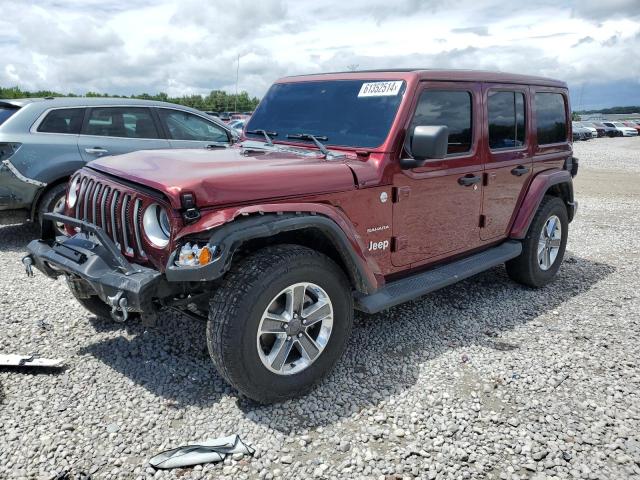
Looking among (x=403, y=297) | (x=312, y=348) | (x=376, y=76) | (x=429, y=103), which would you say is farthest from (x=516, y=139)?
(x=312, y=348)

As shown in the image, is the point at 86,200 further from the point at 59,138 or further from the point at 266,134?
the point at 59,138

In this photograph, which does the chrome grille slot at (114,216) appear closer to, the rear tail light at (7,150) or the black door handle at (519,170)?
the black door handle at (519,170)

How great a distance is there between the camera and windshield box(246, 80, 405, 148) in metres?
3.72

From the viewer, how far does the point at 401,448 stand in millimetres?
2826

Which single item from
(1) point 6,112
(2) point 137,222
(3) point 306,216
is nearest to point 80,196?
(2) point 137,222

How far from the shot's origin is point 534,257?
5.10 meters

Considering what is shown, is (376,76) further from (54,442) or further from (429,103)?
(54,442)

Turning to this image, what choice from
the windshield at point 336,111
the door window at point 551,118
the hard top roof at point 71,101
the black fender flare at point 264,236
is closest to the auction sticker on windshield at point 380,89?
the windshield at point 336,111

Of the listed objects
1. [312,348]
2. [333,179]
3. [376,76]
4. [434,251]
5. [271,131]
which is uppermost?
[376,76]

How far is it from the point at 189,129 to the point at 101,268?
486 cm

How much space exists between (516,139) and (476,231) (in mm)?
984

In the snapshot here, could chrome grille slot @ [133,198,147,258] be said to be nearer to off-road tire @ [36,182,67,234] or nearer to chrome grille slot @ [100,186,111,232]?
chrome grille slot @ [100,186,111,232]

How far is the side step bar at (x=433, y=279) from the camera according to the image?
352 centimetres

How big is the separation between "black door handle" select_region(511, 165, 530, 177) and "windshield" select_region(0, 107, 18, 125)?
5.60 m
